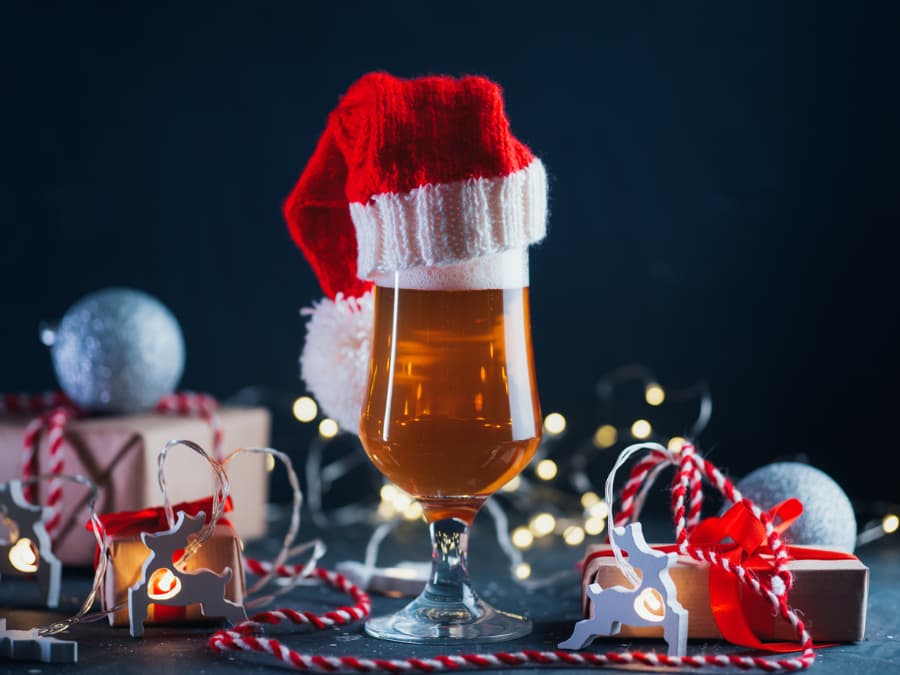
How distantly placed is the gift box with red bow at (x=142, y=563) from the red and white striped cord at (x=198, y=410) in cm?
35

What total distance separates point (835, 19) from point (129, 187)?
1139mm

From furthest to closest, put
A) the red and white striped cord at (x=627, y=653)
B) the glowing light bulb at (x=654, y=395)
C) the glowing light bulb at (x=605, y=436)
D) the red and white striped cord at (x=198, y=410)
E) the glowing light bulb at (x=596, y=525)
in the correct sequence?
the glowing light bulb at (x=605, y=436) → the glowing light bulb at (x=654, y=395) → the glowing light bulb at (x=596, y=525) → the red and white striped cord at (x=198, y=410) → the red and white striped cord at (x=627, y=653)

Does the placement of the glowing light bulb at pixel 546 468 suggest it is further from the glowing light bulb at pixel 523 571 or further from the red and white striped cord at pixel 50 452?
the red and white striped cord at pixel 50 452

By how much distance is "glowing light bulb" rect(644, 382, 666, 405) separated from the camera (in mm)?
1788

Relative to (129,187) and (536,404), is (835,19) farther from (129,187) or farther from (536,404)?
(129,187)

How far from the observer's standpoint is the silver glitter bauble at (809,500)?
1241mm

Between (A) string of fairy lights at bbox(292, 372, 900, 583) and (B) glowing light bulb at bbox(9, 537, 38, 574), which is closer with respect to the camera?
(B) glowing light bulb at bbox(9, 537, 38, 574)

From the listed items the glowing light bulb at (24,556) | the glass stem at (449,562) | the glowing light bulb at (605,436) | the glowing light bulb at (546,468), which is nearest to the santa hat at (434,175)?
the glass stem at (449,562)

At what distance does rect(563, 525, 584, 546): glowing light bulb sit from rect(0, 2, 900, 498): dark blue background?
10.6 inches

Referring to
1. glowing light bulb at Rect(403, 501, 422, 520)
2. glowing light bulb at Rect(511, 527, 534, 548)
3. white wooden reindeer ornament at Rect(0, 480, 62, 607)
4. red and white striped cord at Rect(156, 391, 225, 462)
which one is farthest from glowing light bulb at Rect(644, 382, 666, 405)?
white wooden reindeer ornament at Rect(0, 480, 62, 607)

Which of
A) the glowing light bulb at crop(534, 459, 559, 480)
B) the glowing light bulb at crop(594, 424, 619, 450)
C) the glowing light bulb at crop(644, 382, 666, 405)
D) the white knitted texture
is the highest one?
the white knitted texture

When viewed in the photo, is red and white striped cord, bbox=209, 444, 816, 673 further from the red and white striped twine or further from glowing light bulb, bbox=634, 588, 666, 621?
the red and white striped twine

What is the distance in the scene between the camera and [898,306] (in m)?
1.84

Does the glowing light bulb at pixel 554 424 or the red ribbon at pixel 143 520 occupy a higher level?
the glowing light bulb at pixel 554 424
